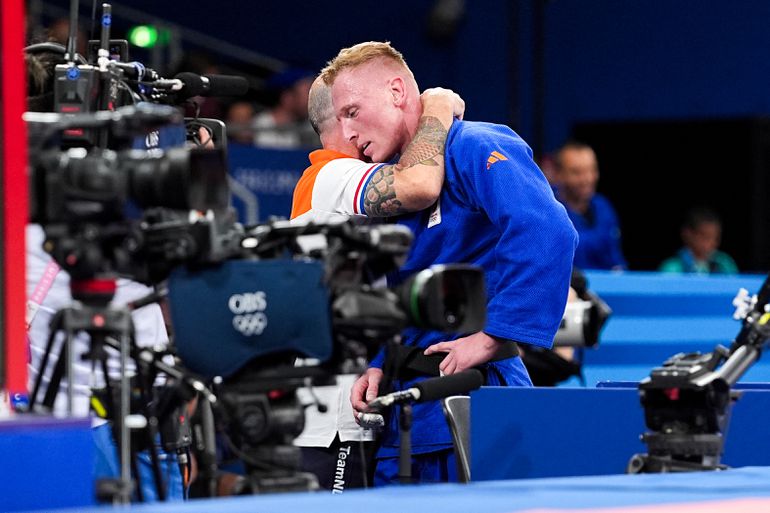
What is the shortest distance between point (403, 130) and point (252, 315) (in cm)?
142

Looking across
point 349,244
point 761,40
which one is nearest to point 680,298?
point 761,40

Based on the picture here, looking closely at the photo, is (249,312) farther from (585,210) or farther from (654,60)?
(654,60)

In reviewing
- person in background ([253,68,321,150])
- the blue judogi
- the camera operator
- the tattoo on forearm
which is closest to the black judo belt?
the blue judogi

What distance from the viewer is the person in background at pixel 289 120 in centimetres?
952

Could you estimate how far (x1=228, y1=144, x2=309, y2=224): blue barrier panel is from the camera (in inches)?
343

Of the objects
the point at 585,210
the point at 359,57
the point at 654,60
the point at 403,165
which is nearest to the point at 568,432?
the point at 403,165

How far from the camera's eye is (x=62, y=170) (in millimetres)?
2418

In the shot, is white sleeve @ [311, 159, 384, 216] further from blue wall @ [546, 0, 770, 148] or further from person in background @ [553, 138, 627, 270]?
blue wall @ [546, 0, 770, 148]

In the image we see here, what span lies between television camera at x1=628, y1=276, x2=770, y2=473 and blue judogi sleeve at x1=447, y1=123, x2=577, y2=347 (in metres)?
0.57

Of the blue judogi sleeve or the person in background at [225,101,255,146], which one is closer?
the blue judogi sleeve

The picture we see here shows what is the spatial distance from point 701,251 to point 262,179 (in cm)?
347

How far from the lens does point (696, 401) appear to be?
3.00 metres

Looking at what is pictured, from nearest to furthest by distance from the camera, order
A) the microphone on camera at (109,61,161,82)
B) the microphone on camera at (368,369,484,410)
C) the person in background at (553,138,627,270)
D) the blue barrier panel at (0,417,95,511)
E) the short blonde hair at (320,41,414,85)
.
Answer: the blue barrier panel at (0,417,95,511)
the microphone on camera at (368,369,484,410)
the microphone on camera at (109,61,161,82)
the short blonde hair at (320,41,414,85)
the person in background at (553,138,627,270)

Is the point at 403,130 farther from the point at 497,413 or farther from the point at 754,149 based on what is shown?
the point at 754,149
